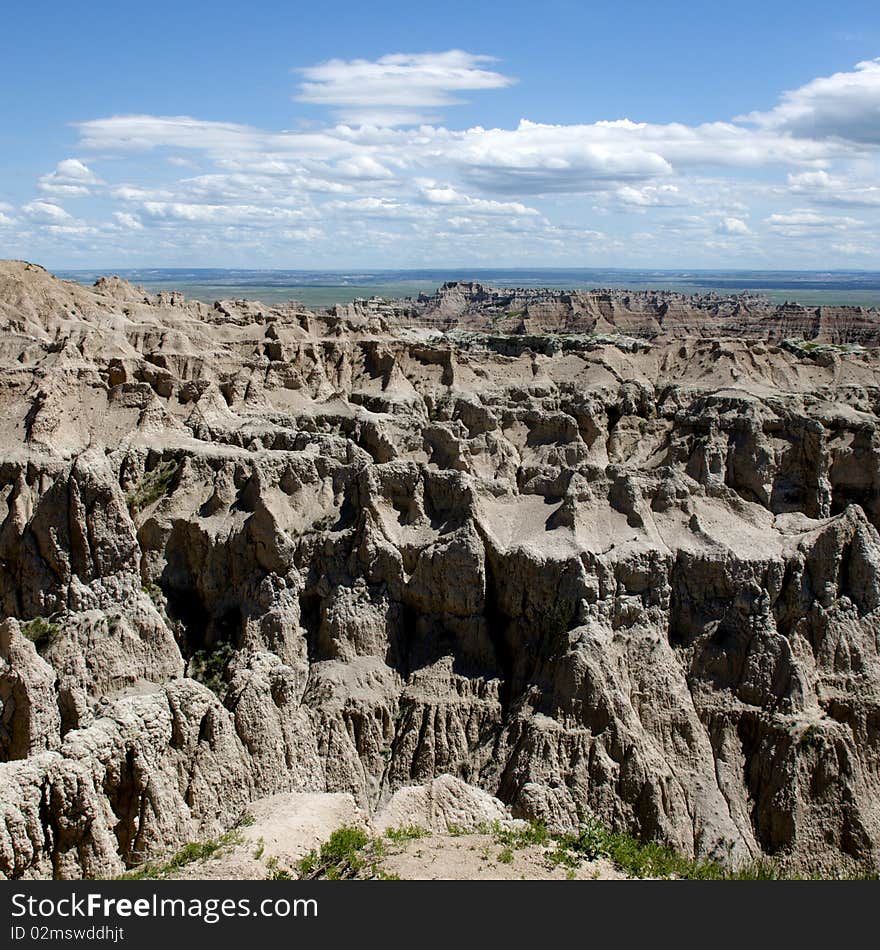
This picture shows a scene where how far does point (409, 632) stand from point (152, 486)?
1167cm

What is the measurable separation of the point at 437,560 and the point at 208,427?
1469 centimetres

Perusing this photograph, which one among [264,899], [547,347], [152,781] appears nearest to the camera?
[264,899]

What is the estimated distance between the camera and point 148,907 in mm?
14539

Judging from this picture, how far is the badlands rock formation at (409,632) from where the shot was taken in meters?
25.2

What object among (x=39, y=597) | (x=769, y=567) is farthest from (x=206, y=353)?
(x=769, y=567)

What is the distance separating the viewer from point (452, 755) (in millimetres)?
29656

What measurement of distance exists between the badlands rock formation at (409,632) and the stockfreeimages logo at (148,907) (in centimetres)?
431

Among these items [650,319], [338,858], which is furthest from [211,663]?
[650,319]

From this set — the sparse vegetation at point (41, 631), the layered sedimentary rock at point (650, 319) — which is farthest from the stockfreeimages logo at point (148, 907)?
the layered sedimentary rock at point (650, 319)

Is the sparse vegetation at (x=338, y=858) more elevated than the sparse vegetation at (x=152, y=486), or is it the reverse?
the sparse vegetation at (x=152, y=486)

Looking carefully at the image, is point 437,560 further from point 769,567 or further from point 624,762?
point 769,567

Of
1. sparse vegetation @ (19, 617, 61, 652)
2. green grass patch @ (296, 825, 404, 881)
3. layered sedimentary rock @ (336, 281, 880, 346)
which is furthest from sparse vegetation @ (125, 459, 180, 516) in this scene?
layered sedimentary rock @ (336, 281, 880, 346)

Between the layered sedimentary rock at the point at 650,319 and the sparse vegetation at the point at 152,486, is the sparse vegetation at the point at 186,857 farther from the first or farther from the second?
the layered sedimentary rock at the point at 650,319

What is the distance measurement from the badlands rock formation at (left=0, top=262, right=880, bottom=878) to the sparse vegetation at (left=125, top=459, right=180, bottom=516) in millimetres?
159
